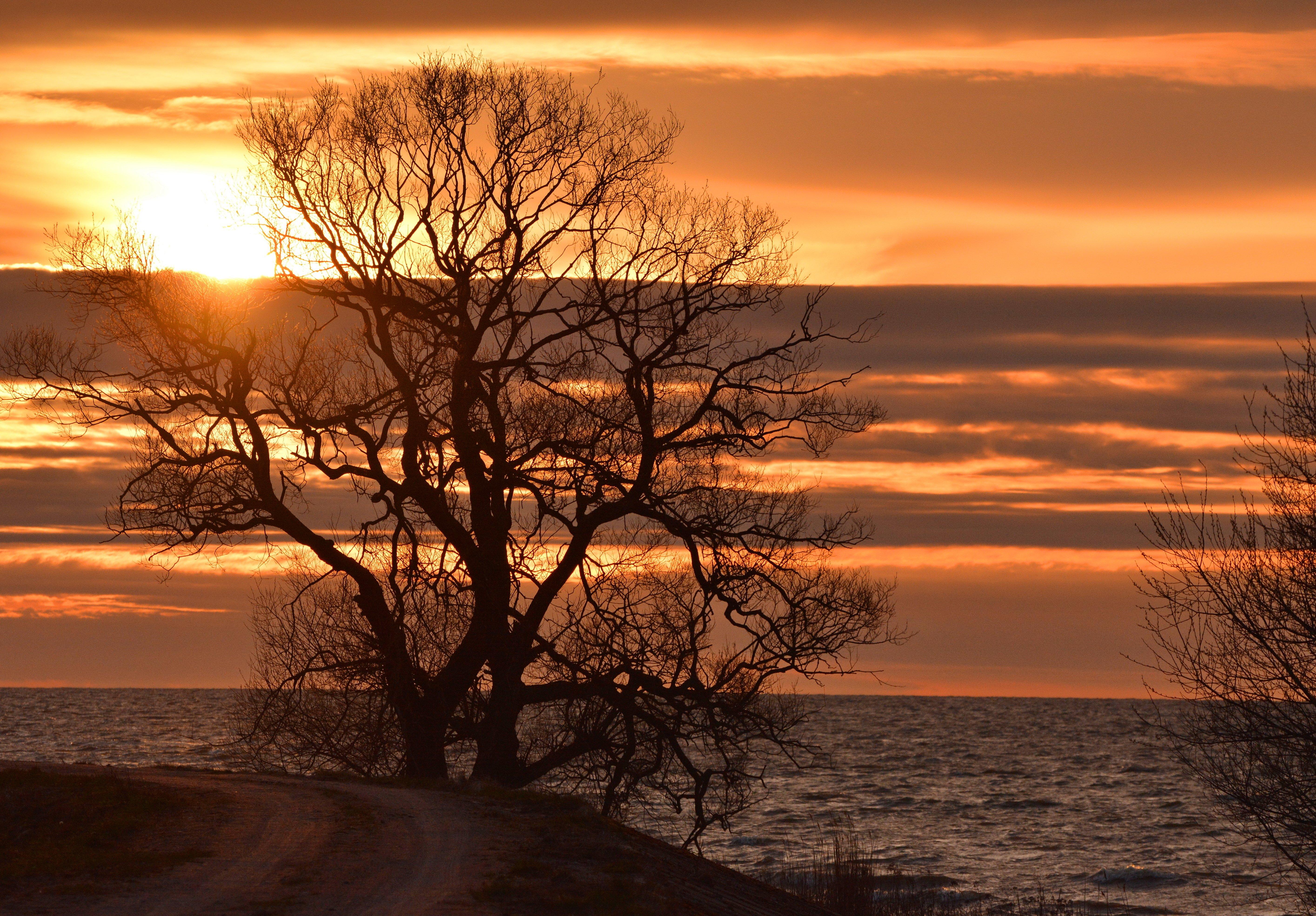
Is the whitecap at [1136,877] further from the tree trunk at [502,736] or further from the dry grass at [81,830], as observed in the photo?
the dry grass at [81,830]

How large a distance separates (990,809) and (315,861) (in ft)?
145

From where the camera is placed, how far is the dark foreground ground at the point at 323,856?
1237 centimetres

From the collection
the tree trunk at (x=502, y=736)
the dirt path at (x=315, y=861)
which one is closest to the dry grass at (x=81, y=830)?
the dirt path at (x=315, y=861)

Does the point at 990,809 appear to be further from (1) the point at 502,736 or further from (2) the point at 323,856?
(2) the point at 323,856

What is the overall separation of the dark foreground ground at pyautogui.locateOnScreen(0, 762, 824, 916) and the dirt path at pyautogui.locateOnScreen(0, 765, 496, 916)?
1.0 inches

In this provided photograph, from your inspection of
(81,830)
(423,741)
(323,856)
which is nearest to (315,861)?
(323,856)

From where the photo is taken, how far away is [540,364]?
2297 centimetres

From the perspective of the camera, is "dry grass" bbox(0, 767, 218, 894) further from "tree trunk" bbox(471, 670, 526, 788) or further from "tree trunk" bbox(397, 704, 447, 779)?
"tree trunk" bbox(471, 670, 526, 788)

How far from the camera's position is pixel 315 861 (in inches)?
539

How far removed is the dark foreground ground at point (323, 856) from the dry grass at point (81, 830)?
1.0 inches

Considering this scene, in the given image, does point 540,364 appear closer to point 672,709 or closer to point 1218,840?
point 672,709

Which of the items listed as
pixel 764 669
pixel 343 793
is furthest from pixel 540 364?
pixel 343 793

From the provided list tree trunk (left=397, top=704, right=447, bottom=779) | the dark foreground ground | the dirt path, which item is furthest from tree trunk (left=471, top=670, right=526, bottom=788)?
the dirt path

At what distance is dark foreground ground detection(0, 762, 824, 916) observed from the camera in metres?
12.4
